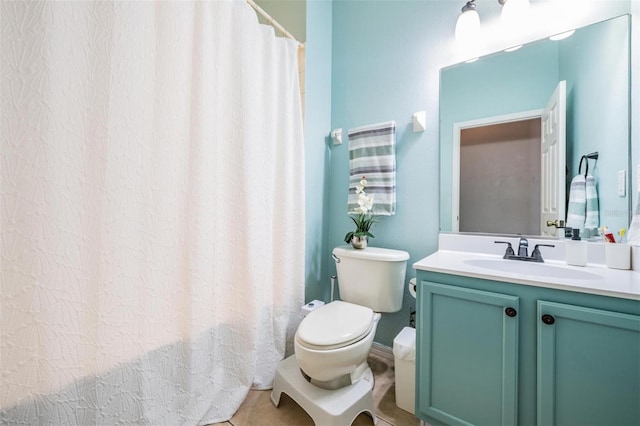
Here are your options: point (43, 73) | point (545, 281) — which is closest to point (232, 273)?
point (43, 73)

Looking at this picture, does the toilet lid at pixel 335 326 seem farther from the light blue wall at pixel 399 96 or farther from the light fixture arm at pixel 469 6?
the light fixture arm at pixel 469 6

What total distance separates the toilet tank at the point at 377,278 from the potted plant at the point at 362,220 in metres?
0.08

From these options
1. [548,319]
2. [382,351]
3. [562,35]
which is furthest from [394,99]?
[382,351]

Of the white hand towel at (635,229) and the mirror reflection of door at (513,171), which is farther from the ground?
the mirror reflection of door at (513,171)

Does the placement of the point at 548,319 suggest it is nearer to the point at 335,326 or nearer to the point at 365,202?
the point at 335,326

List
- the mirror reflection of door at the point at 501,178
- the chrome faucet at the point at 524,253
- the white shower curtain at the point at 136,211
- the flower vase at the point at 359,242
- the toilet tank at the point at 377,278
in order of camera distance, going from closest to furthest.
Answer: the white shower curtain at the point at 136,211
the chrome faucet at the point at 524,253
the mirror reflection of door at the point at 501,178
the toilet tank at the point at 377,278
the flower vase at the point at 359,242

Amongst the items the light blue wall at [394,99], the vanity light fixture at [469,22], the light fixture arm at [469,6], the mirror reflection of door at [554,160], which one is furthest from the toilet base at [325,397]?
the light fixture arm at [469,6]

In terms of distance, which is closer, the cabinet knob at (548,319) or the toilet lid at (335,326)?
the cabinet knob at (548,319)

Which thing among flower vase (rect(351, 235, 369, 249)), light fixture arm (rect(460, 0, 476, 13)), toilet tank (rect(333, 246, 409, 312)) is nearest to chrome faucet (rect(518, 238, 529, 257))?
toilet tank (rect(333, 246, 409, 312))

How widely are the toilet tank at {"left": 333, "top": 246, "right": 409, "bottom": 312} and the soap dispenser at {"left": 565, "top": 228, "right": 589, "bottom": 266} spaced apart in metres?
0.70

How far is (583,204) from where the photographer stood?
46.8 inches

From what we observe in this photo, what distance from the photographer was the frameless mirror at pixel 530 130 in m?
1.12

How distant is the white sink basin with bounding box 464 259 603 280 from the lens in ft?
3.45

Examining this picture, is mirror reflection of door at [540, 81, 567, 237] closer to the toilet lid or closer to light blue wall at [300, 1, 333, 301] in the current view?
the toilet lid
